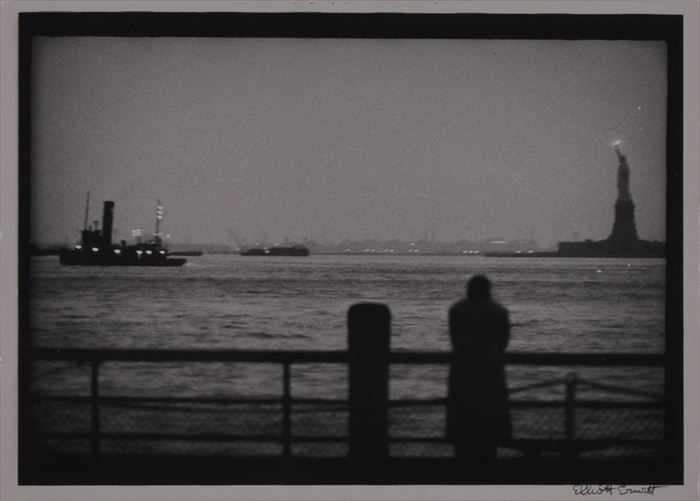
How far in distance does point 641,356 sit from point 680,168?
3.38 ft

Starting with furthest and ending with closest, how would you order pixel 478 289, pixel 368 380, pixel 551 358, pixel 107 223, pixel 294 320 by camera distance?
1. pixel 294 320
2. pixel 107 223
3. pixel 478 289
4. pixel 368 380
5. pixel 551 358

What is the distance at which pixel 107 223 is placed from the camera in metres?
5.48

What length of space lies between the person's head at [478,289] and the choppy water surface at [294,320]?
0.58m

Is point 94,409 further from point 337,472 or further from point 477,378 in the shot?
point 477,378

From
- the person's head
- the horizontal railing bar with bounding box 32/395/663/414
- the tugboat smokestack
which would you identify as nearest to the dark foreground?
the horizontal railing bar with bounding box 32/395/663/414

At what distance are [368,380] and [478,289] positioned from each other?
0.79 meters

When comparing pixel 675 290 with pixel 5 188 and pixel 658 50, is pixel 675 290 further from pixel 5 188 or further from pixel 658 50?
pixel 5 188

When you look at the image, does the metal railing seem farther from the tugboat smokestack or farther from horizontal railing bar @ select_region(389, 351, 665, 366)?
the tugboat smokestack

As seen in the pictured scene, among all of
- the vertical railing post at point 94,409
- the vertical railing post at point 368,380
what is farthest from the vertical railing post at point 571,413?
the vertical railing post at point 94,409

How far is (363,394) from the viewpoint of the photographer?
426 centimetres

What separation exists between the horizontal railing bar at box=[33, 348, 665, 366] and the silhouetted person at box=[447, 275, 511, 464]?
0.17 meters

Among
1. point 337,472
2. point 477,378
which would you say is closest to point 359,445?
point 337,472

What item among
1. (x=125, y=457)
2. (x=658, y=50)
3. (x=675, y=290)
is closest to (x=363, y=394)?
(x=125, y=457)
